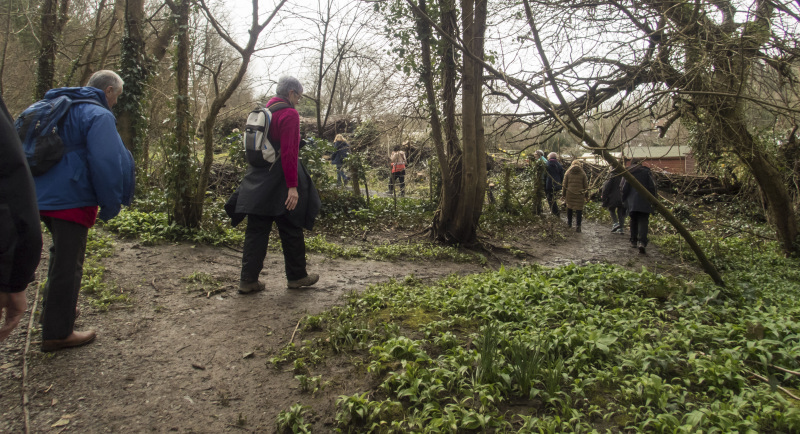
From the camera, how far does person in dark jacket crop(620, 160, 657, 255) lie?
372 inches

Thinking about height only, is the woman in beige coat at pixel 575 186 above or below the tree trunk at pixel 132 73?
below

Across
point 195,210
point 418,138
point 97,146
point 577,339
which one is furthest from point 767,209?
point 97,146

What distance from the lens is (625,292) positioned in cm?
459

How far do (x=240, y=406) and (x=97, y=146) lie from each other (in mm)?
1903

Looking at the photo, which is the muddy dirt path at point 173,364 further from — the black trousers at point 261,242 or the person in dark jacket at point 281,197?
the person in dark jacket at point 281,197

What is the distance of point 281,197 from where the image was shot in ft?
15.1

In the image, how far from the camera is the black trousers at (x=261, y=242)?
4660 mm

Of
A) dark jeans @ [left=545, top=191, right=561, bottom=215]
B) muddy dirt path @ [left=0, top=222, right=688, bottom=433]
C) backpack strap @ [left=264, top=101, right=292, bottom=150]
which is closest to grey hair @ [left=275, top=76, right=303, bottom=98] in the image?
backpack strap @ [left=264, top=101, right=292, bottom=150]

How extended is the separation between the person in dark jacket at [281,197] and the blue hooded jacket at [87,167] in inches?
57.4

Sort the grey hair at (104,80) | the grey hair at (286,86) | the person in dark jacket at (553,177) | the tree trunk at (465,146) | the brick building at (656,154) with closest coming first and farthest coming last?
the grey hair at (104,80)
the grey hair at (286,86)
the brick building at (656,154)
the tree trunk at (465,146)
the person in dark jacket at (553,177)

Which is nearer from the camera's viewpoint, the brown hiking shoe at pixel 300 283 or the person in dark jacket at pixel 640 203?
the brown hiking shoe at pixel 300 283

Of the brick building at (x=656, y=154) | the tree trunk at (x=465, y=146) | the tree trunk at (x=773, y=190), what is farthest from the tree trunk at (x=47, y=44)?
the tree trunk at (x=773, y=190)

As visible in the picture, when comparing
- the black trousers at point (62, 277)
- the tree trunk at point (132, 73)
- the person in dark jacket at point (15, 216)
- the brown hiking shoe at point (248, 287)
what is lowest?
the brown hiking shoe at point (248, 287)

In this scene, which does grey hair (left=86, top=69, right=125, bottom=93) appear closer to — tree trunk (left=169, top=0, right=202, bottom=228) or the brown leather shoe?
the brown leather shoe
